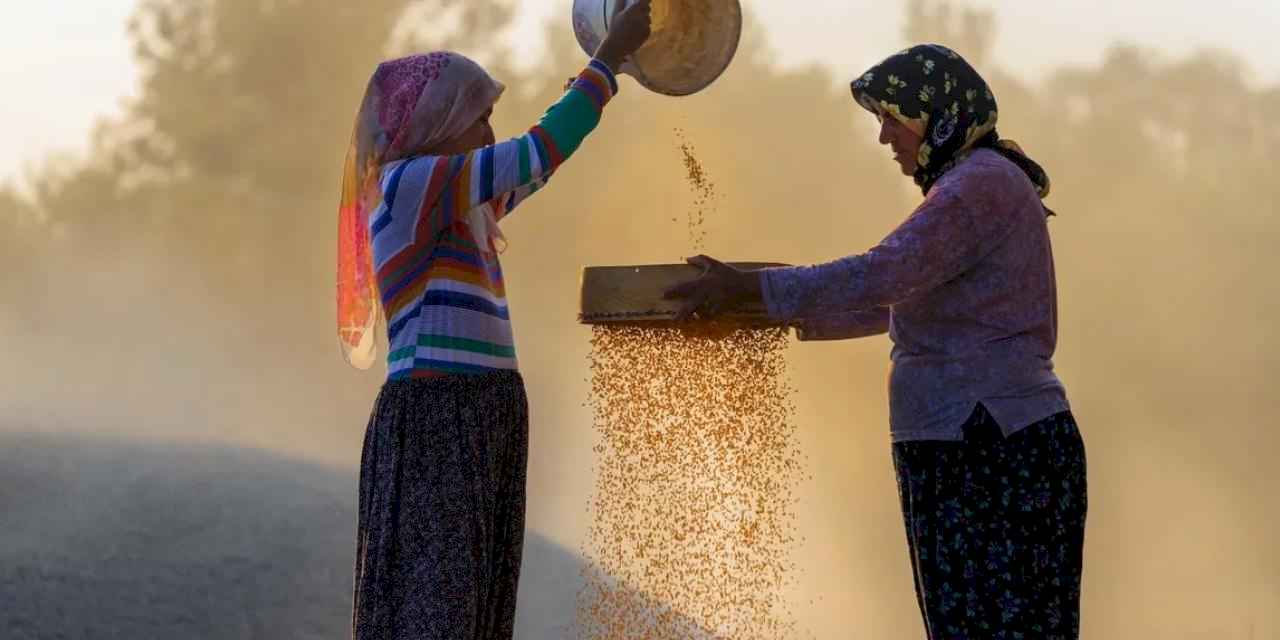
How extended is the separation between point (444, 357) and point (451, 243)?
21cm

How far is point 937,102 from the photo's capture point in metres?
2.72

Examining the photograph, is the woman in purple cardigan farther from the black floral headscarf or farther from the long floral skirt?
the long floral skirt

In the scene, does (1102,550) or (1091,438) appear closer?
(1102,550)

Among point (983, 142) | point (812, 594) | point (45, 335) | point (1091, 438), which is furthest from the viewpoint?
point (45, 335)

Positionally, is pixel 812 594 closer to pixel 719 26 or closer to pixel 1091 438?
pixel 1091 438

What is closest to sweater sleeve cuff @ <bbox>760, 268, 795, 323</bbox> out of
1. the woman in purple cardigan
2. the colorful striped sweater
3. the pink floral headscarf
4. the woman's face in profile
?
the woman in purple cardigan

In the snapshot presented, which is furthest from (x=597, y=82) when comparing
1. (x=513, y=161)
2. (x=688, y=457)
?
(x=688, y=457)

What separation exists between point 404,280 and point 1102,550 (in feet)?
39.5

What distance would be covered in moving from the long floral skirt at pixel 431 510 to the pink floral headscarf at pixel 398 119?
269mm

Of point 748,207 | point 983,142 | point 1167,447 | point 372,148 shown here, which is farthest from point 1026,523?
point 1167,447

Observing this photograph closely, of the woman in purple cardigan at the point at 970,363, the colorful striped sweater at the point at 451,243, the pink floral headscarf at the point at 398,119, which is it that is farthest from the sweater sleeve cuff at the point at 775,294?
the pink floral headscarf at the point at 398,119

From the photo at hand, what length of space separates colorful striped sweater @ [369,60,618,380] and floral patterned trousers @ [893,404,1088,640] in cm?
86

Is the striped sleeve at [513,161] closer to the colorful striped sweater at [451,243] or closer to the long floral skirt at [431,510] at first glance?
the colorful striped sweater at [451,243]

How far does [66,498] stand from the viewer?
7.20m
